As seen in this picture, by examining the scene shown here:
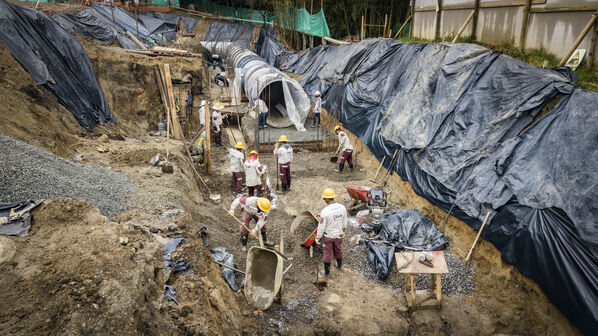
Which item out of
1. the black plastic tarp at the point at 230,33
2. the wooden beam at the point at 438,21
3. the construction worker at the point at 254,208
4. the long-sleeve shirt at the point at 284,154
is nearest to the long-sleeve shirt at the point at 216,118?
the long-sleeve shirt at the point at 284,154

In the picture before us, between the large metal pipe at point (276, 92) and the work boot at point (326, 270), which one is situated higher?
the large metal pipe at point (276, 92)

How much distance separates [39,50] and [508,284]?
1217cm

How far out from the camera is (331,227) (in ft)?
20.6

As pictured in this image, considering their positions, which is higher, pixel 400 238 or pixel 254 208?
pixel 254 208

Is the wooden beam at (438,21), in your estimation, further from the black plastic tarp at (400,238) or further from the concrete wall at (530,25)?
the black plastic tarp at (400,238)

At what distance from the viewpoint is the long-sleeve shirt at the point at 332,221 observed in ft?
20.5

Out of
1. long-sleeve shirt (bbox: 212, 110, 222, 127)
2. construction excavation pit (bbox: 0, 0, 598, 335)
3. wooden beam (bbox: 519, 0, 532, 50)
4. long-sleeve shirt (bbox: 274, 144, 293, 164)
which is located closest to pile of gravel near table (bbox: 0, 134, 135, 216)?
construction excavation pit (bbox: 0, 0, 598, 335)

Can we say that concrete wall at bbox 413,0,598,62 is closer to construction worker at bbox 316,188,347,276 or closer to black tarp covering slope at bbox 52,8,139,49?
construction worker at bbox 316,188,347,276

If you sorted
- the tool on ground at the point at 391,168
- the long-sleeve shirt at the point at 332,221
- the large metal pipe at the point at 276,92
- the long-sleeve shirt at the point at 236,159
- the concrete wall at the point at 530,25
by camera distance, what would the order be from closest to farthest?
the long-sleeve shirt at the point at 332,221 < the concrete wall at the point at 530,25 < the long-sleeve shirt at the point at 236,159 < the tool on ground at the point at 391,168 < the large metal pipe at the point at 276,92

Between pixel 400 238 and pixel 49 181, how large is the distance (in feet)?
21.4

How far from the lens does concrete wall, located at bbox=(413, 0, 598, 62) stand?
761 cm

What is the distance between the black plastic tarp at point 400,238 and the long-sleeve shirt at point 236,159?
12.8 feet

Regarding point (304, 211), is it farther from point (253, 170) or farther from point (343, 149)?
point (343, 149)

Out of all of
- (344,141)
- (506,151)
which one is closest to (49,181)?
(344,141)
